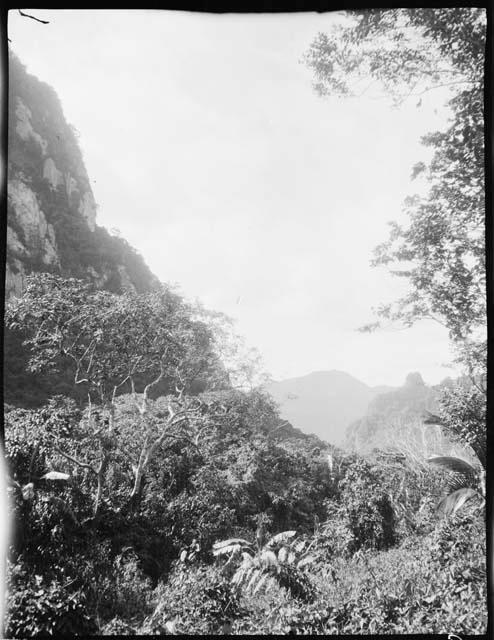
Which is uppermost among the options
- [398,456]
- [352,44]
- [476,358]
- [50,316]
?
[352,44]

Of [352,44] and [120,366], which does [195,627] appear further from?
[352,44]

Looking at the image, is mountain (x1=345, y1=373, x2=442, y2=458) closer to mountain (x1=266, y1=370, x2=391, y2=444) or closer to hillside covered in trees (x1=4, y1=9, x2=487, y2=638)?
mountain (x1=266, y1=370, x2=391, y2=444)

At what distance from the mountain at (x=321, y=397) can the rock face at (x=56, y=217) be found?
21.1 ft

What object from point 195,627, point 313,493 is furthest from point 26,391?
point 313,493

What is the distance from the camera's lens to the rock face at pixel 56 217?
11.2 metres

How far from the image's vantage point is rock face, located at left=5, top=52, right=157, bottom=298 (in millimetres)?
11234

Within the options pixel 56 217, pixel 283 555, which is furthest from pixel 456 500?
pixel 56 217

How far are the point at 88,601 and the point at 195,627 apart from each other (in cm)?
122

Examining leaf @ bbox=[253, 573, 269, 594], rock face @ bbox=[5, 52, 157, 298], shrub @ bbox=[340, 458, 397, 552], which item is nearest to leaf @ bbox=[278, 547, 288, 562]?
leaf @ bbox=[253, 573, 269, 594]

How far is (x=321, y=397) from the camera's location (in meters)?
10.1

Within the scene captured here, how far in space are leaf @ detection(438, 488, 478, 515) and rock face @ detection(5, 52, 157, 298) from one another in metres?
9.98

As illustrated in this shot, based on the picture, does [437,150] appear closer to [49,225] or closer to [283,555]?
[283,555]

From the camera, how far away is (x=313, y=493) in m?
10.6

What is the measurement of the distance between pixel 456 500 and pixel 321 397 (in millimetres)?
5173
